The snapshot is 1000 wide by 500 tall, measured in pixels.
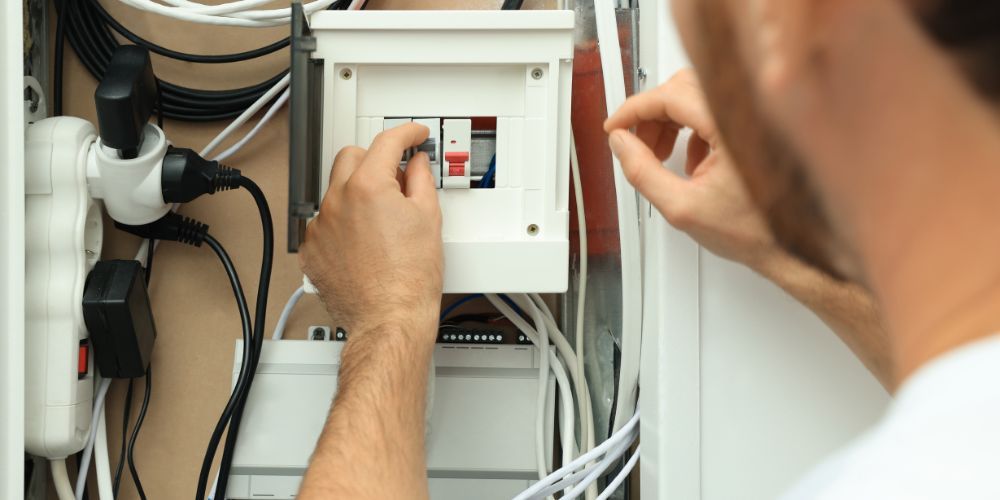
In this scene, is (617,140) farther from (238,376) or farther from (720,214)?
(238,376)

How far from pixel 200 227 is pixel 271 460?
10.6 inches

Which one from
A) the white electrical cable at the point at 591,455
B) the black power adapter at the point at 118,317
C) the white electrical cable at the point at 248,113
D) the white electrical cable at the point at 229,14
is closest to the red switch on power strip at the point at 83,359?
the black power adapter at the point at 118,317

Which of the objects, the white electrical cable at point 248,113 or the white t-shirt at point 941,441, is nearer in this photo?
the white t-shirt at point 941,441

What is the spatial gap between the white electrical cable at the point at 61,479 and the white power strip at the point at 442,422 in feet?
0.56

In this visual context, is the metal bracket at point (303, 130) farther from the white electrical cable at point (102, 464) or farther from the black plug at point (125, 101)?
the white electrical cable at point (102, 464)

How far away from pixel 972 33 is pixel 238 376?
75 cm

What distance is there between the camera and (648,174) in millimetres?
612

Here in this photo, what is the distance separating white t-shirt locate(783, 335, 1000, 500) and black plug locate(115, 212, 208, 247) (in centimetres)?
74

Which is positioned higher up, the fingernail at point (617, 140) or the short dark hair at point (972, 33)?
the fingernail at point (617, 140)

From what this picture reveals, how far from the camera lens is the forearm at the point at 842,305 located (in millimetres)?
559

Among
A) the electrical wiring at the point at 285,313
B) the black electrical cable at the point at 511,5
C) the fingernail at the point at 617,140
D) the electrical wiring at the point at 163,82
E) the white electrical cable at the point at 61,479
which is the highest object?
the black electrical cable at the point at 511,5

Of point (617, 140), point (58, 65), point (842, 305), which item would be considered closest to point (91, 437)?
point (58, 65)

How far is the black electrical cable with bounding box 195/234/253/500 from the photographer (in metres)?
0.80

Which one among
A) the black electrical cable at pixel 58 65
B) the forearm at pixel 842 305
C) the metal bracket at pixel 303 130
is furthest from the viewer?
the black electrical cable at pixel 58 65
